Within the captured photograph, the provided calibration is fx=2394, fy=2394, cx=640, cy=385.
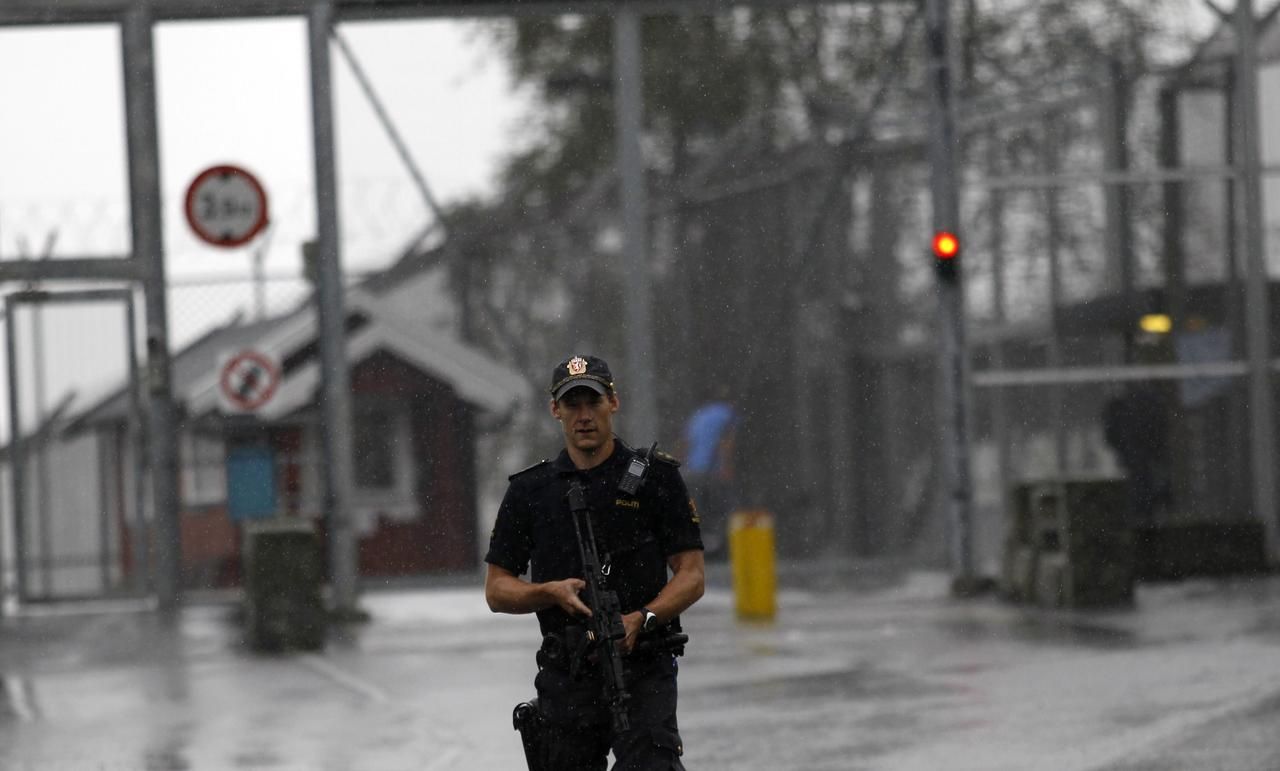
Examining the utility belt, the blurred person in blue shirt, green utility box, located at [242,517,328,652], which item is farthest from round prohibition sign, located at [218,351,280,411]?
the utility belt

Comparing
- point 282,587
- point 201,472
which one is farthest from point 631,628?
point 201,472

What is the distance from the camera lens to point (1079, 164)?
1855cm

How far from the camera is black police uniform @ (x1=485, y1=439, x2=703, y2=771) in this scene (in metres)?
6.22

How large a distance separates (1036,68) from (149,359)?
725cm

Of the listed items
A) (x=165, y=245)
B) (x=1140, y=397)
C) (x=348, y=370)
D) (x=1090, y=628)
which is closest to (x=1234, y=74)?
(x=1140, y=397)

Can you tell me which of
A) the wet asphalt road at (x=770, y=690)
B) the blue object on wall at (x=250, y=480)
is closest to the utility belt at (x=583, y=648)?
the wet asphalt road at (x=770, y=690)

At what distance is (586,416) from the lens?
20.4ft

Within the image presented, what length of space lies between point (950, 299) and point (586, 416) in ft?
38.1

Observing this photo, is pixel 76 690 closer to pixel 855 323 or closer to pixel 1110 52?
pixel 855 323

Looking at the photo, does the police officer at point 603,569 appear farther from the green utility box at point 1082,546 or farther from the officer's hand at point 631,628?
the green utility box at point 1082,546

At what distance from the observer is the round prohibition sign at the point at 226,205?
17.4 meters

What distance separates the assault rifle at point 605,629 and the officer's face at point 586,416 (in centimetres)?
18

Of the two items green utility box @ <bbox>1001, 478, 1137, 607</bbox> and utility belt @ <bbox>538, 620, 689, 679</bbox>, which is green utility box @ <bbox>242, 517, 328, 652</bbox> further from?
utility belt @ <bbox>538, 620, 689, 679</bbox>

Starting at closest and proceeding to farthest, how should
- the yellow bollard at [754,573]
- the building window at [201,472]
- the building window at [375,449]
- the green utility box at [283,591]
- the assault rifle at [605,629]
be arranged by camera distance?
the assault rifle at [605,629], the green utility box at [283,591], the yellow bollard at [754,573], the building window at [375,449], the building window at [201,472]
